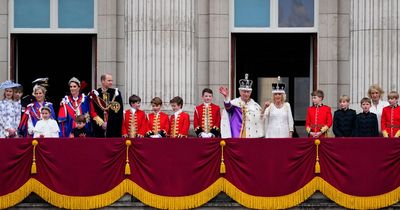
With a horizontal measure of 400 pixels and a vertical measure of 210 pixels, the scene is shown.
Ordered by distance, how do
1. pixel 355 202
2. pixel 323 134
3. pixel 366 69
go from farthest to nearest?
pixel 366 69
pixel 323 134
pixel 355 202

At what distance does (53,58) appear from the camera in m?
38.6

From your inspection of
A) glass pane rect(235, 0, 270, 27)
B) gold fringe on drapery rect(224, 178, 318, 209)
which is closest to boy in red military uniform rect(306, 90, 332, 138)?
gold fringe on drapery rect(224, 178, 318, 209)

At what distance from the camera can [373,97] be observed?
3353 cm

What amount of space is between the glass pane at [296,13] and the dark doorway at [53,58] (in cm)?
523

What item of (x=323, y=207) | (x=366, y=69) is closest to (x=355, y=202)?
(x=323, y=207)

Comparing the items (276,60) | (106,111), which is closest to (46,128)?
(106,111)

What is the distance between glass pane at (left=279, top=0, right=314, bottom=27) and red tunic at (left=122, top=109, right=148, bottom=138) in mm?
6002

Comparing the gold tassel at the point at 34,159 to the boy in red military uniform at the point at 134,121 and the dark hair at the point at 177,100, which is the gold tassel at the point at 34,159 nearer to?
the boy in red military uniform at the point at 134,121

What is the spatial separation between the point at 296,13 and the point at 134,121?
6562 millimetres

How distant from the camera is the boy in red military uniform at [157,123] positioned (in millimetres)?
33094

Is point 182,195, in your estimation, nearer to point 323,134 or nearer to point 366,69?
point 323,134

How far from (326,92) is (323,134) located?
4826 millimetres

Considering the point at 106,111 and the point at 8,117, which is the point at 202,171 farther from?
the point at 8,117

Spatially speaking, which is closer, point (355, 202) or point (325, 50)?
point (355, 202)
